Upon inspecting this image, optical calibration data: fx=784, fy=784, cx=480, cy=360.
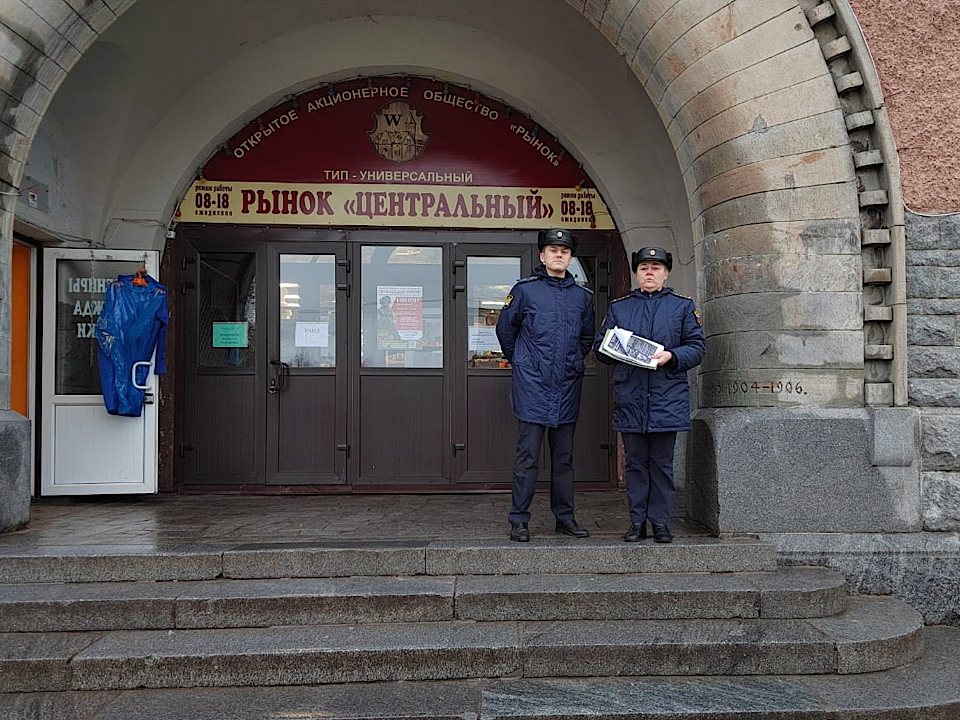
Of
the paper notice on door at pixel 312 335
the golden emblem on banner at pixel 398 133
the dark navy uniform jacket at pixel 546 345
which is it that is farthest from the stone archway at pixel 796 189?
the paper notice on door at pixel 312 335

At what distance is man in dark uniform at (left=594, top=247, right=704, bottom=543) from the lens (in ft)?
15.2

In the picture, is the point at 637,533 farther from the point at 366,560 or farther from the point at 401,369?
the point at 401,369

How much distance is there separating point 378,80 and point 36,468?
4.60 metres

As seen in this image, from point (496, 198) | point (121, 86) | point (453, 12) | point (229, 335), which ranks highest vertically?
point (453, 12)

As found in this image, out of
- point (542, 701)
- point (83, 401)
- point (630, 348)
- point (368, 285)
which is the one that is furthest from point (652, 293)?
point (83, 401)

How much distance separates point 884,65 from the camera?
4.96 metres

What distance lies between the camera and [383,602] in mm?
4094

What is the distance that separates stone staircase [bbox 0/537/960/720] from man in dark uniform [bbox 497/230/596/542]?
444 millimetres

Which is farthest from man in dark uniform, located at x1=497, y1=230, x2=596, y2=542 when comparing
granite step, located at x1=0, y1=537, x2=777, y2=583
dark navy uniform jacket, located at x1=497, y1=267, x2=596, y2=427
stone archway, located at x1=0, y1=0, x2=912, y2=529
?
stone archway, located at x1=0, y1=0, x2=912, y2=529

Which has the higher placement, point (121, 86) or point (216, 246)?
point (121, 86)

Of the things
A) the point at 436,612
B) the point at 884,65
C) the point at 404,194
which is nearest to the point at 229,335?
the point at 404,194

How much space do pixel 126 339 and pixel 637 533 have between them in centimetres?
455

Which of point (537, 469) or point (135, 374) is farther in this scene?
point (135, 374)

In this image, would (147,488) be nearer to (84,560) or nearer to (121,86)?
(84,560)
